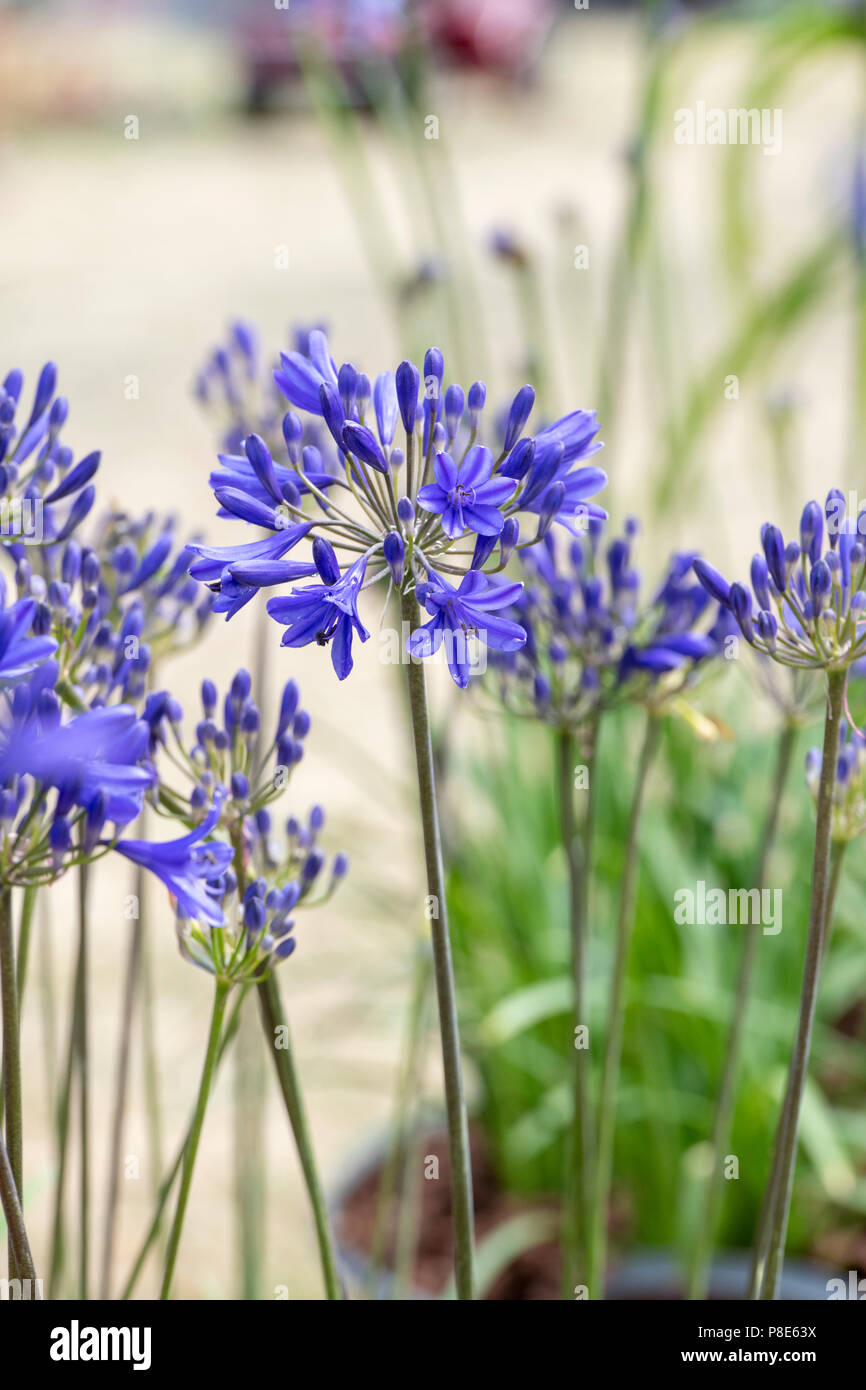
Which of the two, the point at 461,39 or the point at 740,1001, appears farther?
the point at 461,39

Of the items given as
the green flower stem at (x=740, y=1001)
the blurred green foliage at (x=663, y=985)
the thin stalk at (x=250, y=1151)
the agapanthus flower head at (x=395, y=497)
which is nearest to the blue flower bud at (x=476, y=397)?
the agapanthus flower head at (x=395, y=497)

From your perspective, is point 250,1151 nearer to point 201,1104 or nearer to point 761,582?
point 201,1104

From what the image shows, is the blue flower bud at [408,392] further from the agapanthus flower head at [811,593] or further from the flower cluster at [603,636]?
the flower cluster at [603,636]

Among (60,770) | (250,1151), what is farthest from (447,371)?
(60,770)

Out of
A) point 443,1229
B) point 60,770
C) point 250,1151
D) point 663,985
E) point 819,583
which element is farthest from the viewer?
point 443,1229

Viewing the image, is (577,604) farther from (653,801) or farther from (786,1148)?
(653,801)

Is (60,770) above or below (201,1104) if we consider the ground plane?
above
